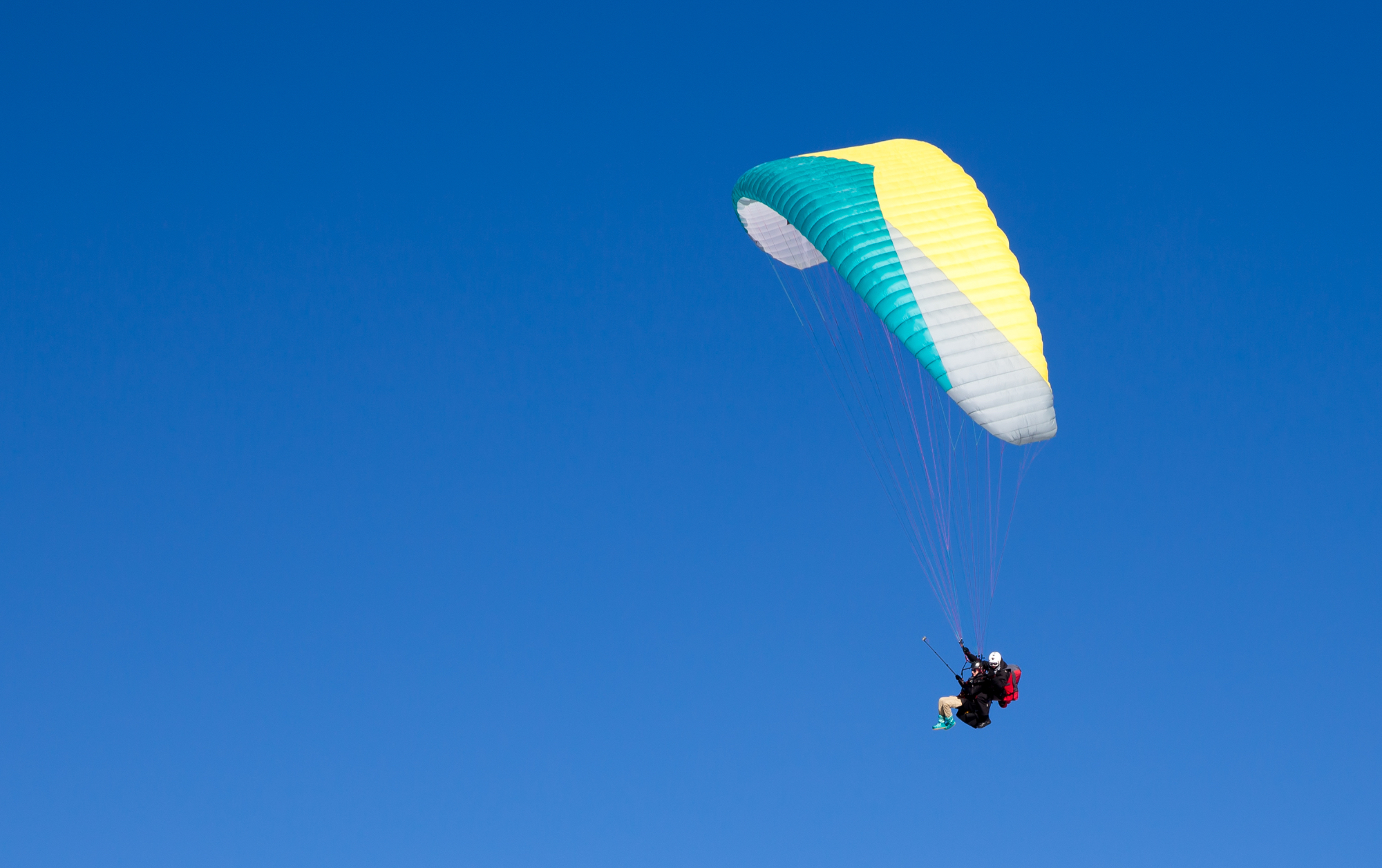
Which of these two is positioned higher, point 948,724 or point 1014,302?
point 1014,302

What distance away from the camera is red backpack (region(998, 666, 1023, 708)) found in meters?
28.0

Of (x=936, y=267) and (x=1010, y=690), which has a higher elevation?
(x=936, y=267)

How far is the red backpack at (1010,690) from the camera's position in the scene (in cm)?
2798

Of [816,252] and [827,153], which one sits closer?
[827,153]

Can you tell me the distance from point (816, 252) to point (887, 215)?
5.14 m

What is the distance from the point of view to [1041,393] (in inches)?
1046

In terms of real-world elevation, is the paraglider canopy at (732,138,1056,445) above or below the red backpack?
above

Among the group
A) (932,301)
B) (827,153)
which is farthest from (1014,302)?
(827,153)

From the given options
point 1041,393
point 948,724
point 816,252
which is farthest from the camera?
point 816,252

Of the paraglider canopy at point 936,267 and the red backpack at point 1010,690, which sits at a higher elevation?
the paraglider canopy at point 936,267

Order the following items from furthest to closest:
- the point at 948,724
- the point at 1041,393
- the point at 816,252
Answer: the point at 816,252 < the point at 948,724 < the point at 1041,393

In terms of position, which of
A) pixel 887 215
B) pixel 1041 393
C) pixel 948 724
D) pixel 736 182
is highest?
pixel 736 182

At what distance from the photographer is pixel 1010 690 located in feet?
92.0

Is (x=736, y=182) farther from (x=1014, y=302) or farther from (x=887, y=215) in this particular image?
(x=1014, y=302)
